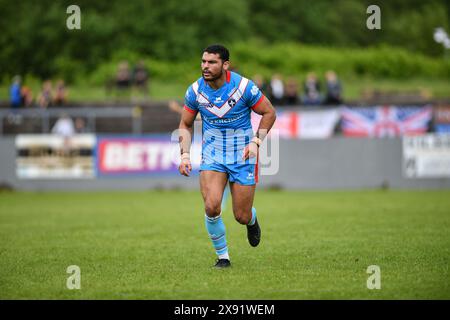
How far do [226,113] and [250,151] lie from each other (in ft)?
1.71

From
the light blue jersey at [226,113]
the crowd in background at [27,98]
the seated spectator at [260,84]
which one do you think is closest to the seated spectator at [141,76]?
the crowd in background at [27,98]

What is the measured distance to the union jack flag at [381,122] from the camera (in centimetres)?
2525

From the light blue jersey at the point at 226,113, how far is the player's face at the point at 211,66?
0.23 m

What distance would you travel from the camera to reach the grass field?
7.89 meters

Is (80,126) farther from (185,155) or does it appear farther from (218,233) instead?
(218,233)

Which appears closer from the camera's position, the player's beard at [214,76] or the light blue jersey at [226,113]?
the player's beard at [214,76]

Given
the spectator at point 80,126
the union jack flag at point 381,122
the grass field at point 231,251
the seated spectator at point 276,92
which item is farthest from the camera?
the seated spectator at point 276,92

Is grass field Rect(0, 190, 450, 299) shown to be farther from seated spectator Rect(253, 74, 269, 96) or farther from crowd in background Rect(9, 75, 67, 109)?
crowd in background Rect(9, 75, 67, 109)

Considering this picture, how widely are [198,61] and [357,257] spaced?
38.7 meters

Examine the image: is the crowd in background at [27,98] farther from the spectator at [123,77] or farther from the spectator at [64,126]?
the spectator at [123,77]

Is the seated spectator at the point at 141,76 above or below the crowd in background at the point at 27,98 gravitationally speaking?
above

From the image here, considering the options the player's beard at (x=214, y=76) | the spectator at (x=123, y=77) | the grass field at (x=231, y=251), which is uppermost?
the spectator at (x=123, y=77)

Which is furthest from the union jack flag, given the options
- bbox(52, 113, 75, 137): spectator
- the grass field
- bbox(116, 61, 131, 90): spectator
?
bbox(116, 61, 131, 90): spectator
